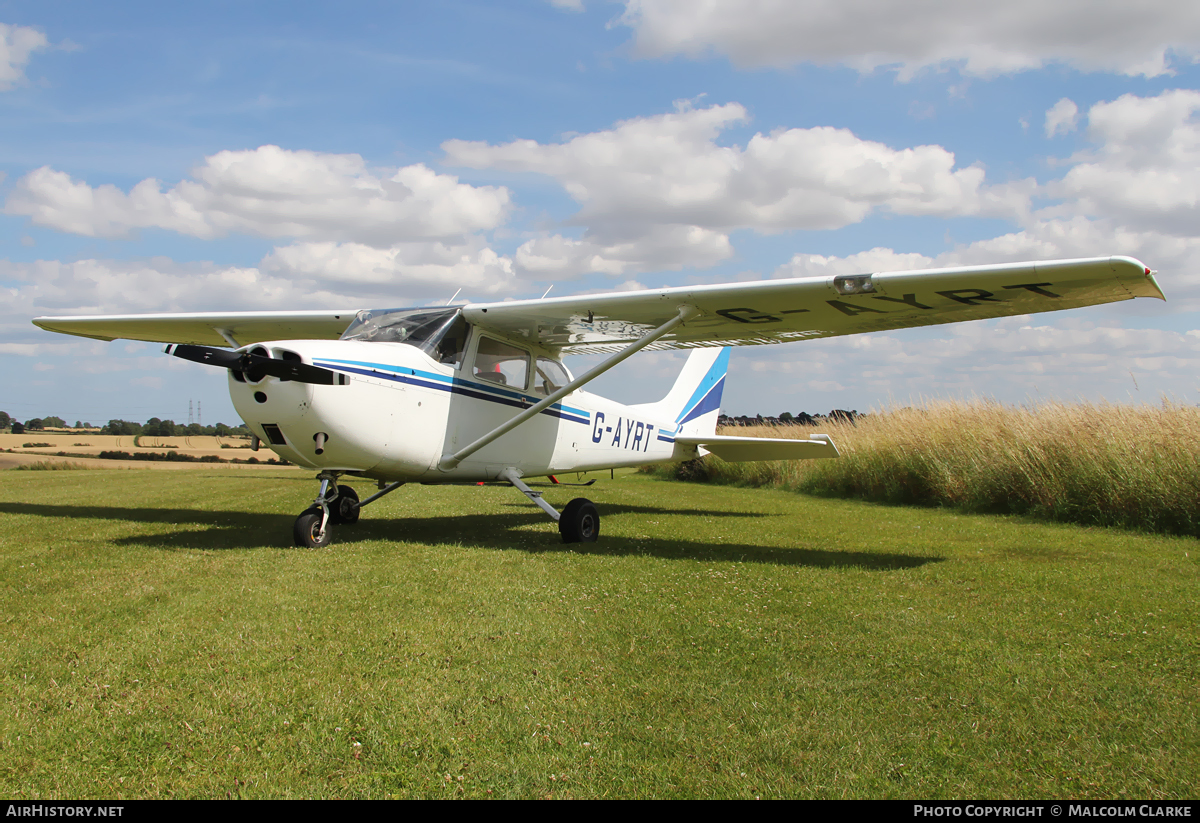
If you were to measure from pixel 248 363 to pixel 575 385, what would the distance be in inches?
139

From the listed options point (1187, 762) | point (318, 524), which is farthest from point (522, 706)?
point (318, 524)

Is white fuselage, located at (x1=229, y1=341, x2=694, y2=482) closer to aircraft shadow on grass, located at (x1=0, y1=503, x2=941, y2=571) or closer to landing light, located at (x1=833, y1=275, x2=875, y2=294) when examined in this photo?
aircraft shadow on grass, located at (x1=0, y1=503, x2=941, y2=571)

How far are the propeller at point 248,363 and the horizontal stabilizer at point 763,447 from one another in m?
7.24

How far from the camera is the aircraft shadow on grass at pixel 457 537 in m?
7.11

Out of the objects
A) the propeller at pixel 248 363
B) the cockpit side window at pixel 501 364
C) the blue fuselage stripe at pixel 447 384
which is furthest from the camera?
the cockpit side window at pixel 501 364

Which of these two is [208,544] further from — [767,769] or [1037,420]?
[1037,420]

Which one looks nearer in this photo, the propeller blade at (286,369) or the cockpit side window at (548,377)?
the propeller blade at (286,369)

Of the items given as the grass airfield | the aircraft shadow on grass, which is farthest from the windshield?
the grass airfield

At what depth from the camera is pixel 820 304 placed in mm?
7605

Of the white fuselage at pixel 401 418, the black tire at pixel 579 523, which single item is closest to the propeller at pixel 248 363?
the white fuselage at pixel 401 418

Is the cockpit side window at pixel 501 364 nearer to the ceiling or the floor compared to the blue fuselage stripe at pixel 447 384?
nearer to the ceiling

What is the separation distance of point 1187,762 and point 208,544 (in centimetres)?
762

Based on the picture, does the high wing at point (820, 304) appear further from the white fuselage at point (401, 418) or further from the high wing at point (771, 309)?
the white fuselage at point (401, 418)
